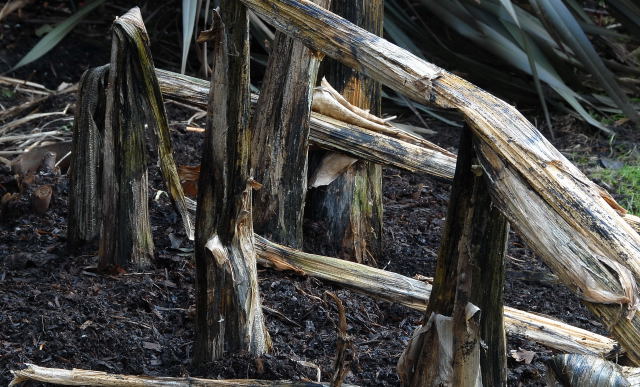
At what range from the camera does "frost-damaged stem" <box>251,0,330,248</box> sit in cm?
243

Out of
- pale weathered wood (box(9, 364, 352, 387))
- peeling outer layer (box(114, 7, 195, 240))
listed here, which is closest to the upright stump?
pale weathered wood (box(9, 364, 352, 387))

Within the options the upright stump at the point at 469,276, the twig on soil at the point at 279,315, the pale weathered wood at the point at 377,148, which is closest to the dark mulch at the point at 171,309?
the twig on soil at the point at 279,315

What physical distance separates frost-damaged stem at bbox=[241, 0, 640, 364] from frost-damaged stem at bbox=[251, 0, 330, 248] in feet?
3.04

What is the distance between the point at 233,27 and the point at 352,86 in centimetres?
101

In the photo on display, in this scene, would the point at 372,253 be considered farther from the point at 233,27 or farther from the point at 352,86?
the point at 233,27

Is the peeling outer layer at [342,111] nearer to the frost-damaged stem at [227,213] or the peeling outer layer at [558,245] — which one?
the frost-damaged stem at [227,213]

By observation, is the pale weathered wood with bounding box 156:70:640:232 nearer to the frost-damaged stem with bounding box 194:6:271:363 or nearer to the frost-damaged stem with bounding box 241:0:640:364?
the frost-damaged stem with bounding box 194:6:271:363

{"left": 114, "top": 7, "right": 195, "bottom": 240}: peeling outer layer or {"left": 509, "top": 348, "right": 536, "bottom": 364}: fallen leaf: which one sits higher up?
{"left": 114, "top": 7, "right": 195, "bottom": 240}: peeling outer layer

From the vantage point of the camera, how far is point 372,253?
274 centimetres

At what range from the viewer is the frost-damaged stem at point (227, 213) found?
5.65 ft

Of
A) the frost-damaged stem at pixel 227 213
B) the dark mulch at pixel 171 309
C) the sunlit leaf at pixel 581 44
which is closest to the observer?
the frost-damaged stem at pixel 227 213

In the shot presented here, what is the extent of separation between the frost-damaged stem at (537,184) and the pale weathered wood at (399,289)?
0.95 meters

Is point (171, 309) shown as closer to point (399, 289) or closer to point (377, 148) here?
point (399, 289)

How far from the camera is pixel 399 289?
227cm
